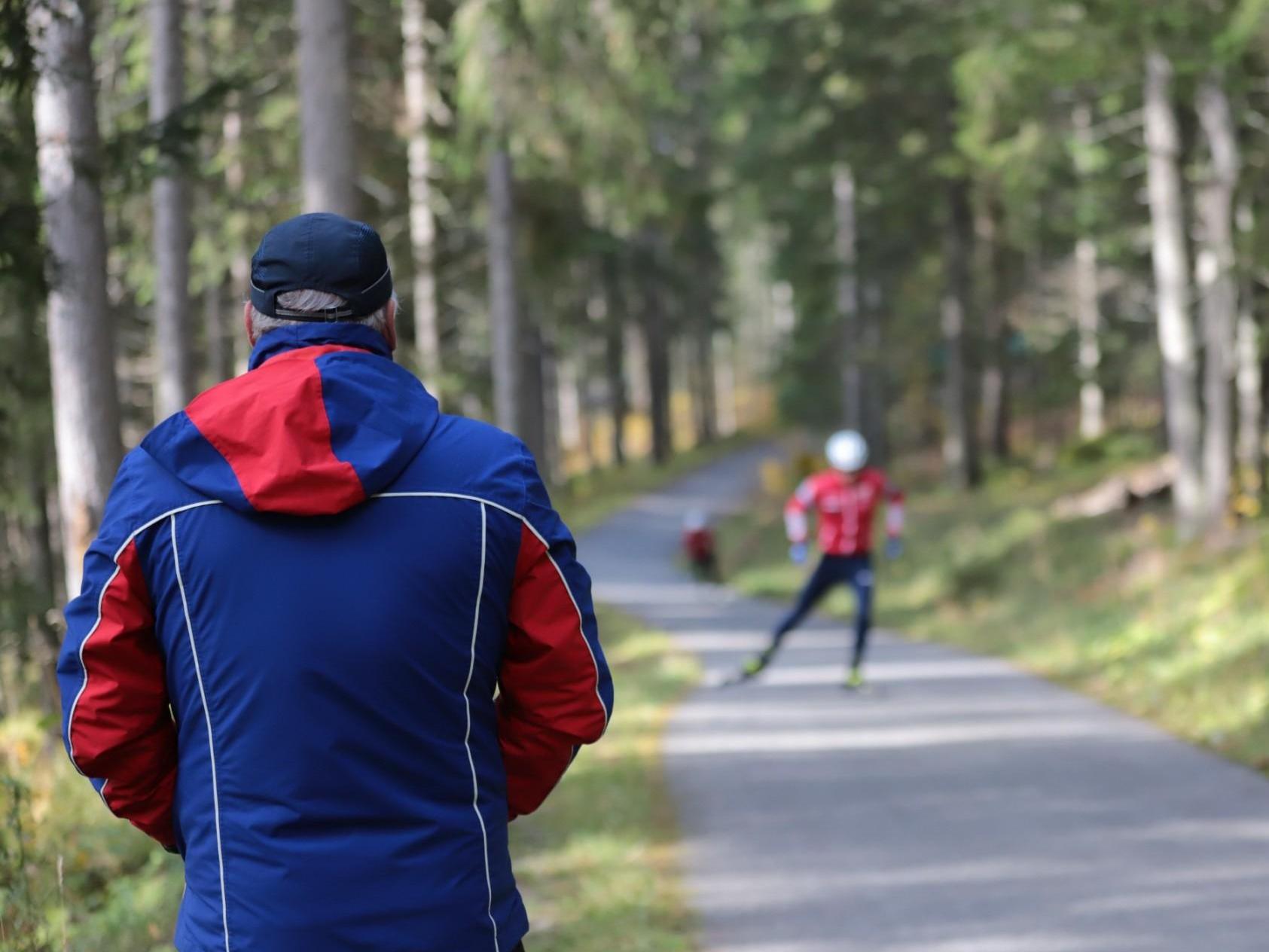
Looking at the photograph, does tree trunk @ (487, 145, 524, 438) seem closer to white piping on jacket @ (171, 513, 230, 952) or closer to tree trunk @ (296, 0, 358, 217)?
tree trunk @ (296, 0, 358, 217)

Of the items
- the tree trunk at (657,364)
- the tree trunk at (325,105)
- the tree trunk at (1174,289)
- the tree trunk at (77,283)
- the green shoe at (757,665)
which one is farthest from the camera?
the tree trunk at (657,364)

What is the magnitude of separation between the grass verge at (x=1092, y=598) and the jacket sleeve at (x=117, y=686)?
7.84 m

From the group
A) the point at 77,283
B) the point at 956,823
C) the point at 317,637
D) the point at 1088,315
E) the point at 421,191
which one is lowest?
the point at 956,823

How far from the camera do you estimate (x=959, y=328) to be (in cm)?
3080

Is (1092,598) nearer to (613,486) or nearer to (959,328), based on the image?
(959,328)

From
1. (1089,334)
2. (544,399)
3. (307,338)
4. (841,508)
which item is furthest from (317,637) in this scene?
(544,399)

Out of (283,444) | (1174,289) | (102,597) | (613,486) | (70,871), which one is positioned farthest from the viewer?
(613,486)

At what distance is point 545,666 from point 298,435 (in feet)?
2.06

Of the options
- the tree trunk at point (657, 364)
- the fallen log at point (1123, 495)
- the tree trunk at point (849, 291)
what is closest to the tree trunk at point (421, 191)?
the fallen log at point (1123, 495)

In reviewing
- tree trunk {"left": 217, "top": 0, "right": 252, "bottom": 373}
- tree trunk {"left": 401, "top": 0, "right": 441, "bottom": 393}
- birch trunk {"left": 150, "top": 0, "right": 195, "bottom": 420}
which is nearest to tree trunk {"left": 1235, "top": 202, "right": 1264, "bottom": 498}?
tree trunk {"left": 401, "top": 0, "right": 441, "bottom": 393}

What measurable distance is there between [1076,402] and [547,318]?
26355 mm

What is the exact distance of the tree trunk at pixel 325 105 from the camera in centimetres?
1003

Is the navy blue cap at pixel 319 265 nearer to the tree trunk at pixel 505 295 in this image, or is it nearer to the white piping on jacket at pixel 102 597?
the white piping on jacket at pixel 102 597

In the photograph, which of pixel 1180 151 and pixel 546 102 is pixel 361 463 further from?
pixel 1180 151
